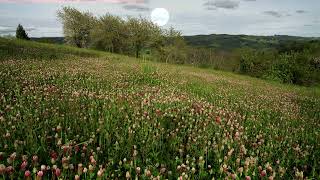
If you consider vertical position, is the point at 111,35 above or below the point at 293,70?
above

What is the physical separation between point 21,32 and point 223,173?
9206cm

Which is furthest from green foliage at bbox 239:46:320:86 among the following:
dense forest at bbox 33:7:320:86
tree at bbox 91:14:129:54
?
tree at bbox 91:14:129:54

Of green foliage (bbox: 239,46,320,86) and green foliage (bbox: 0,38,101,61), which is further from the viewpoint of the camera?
green foliage (bbox: 239,46,320,86)

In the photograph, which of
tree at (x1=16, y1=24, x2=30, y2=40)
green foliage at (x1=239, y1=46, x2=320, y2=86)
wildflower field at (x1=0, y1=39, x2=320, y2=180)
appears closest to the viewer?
wildflower field at (x1=0, y1=39, x2=320, y2=180)

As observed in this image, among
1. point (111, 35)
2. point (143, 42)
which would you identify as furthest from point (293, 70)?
point (111, 35)

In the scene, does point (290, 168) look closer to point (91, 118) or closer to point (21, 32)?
point (91, 118)

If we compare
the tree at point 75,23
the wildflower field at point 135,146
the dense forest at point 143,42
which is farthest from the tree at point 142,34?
the wildflower field at point 135,146

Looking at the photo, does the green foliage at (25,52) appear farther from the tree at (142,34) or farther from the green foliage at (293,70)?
the tree at (142,34)

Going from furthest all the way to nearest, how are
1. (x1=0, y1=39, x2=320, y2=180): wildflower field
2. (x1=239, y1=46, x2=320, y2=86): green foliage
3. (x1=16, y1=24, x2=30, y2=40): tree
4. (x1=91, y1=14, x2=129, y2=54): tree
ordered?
(x1=91, y1=14, x2=129, y2=54): tree, (x1=16, y1=24, x2=30, y2=40): tree, (x1=239, y1=46, x2=320, y2=86): green foliage, (x1=0, y1=39, x2=320, y2=180): wildflower field

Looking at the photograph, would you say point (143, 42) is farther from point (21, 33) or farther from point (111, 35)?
point (21, 33)

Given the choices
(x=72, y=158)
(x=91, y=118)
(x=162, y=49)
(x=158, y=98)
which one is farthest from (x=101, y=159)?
(x=162, y=49)

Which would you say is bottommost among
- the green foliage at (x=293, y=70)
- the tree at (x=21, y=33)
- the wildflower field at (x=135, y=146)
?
the green foliage at (x=293, y=70)

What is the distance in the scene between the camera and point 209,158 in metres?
6.21

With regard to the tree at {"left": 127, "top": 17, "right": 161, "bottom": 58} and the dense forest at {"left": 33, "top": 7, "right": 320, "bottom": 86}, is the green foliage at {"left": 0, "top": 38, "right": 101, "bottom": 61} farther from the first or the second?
the tree at {"left": 127, "top": 17, "right": 161, "bottom": 58}
